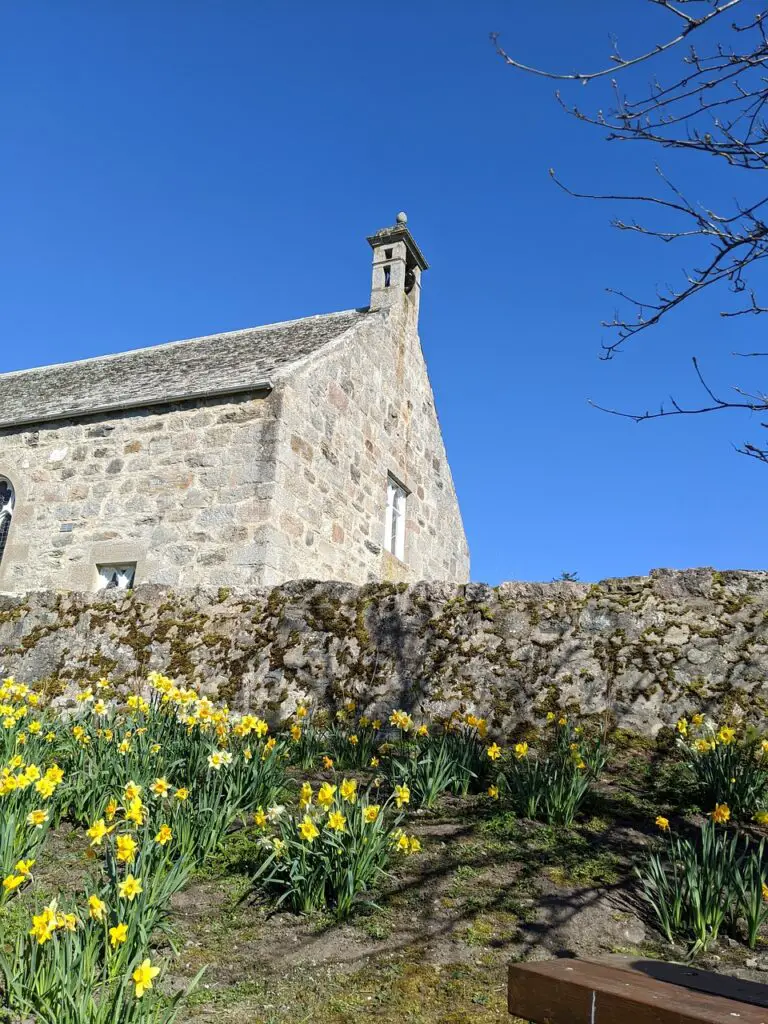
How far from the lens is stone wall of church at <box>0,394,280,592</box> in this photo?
1066 cm

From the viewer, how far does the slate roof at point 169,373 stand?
11781mm

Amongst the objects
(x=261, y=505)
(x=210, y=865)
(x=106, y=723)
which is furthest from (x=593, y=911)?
(x=261, y=505)

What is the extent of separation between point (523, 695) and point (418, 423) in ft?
33.6

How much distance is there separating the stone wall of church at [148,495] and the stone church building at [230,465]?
0.8 inches

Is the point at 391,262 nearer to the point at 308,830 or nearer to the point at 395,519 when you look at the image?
the point at 395,519

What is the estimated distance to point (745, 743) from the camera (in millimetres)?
5270

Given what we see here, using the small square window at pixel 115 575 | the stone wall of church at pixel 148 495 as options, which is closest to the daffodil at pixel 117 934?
the stone wall of church at pixel 148 495

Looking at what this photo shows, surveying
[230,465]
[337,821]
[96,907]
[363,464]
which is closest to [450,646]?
[337,821]

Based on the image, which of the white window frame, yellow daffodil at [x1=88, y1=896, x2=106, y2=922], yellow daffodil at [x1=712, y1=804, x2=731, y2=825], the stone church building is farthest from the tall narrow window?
yellow daffodil at [x1=88, y1=896, x2=106, y2=922]

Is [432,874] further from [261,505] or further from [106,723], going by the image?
[261,505]

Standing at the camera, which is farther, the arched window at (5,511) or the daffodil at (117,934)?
the arched window at (5,511)

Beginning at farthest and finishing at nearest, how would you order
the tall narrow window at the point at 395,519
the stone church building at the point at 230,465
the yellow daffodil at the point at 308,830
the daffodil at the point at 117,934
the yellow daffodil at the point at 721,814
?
1. the tall narrow window at the point at 395,519
2. the stone church building at the point at 230,465
3. the yellow daffodil at the point at 721,814
4. the yellow daffodil at the point at 308,830
5. the daffodil at the point at 117,934

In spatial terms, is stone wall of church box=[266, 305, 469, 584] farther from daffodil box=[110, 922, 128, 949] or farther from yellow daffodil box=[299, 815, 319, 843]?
daffodil box=[110, 922, 128, 949]

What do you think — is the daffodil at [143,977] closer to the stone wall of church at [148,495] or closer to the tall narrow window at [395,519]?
the stone wall of church at [148,495]
